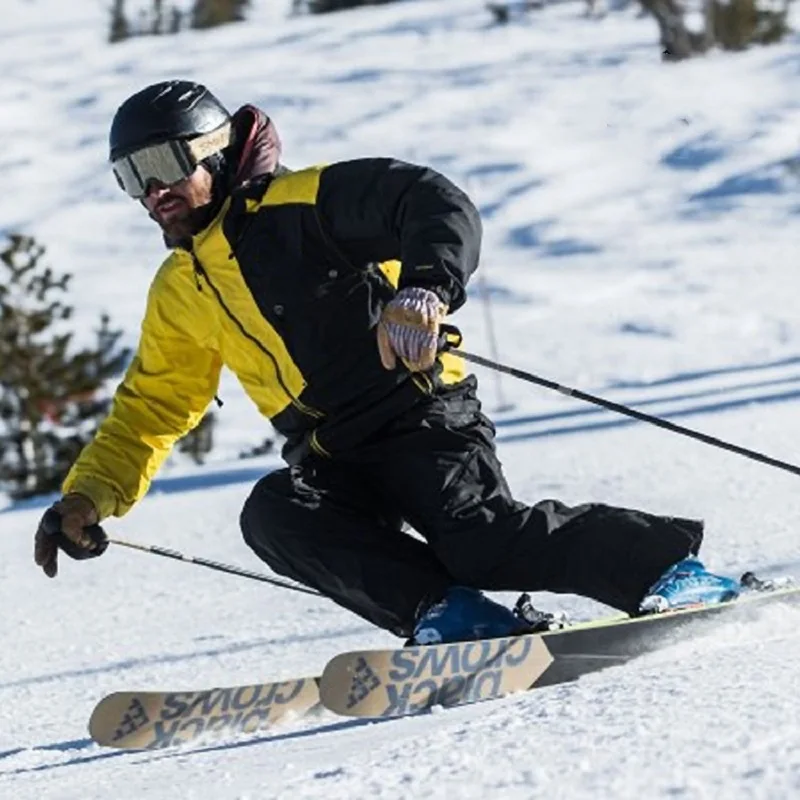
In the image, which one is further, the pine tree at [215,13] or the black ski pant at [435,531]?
A: the pine tree at [215,13]

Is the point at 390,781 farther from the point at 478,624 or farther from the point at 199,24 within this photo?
the point at 199,24

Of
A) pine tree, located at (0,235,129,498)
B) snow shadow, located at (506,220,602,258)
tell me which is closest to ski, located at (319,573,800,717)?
pine tree, located at (0,235,129,498)

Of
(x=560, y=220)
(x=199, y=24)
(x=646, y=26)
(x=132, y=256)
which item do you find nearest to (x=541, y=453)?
(x=560, y=220)

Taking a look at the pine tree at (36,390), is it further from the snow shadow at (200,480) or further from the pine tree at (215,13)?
the pine tree at (215,13)

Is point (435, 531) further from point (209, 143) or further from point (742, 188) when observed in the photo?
point (742, 188)

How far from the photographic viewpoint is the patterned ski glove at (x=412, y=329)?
348cm

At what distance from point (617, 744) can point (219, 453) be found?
16.5m

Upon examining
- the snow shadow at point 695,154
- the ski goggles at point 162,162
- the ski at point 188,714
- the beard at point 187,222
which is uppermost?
the ski goggles at point 162,162

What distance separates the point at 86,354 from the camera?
1919 cm

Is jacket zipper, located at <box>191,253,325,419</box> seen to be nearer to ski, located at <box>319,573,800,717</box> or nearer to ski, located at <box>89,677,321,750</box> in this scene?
ski, located at <box>89,677,321,750</box>

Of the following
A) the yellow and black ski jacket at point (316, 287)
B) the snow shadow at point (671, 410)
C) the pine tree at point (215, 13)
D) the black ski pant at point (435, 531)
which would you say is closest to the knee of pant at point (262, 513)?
the black ski pant at point (435, 531)

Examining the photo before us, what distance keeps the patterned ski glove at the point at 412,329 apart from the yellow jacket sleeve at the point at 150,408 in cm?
82

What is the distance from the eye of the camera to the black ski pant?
387 centimetres

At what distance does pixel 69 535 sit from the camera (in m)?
4.17
